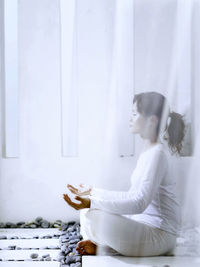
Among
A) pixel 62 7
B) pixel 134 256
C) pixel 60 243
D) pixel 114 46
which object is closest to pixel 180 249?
pixel 134 256

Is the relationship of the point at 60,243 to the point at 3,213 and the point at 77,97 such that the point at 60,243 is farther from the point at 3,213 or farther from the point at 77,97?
the point at 77,97

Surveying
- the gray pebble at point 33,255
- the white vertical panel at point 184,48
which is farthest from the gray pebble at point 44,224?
the white vertical panel at point 184,48

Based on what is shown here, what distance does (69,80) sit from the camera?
0.72 meters

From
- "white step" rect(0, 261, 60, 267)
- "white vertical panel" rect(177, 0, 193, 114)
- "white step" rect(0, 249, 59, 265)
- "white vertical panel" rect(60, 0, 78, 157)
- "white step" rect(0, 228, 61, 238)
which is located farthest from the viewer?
"white step" rect(0, 228, 61, 238)

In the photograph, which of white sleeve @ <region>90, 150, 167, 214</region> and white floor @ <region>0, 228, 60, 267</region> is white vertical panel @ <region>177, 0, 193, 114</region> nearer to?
white sleeve @ <region>90, 150, 167, 214</region>

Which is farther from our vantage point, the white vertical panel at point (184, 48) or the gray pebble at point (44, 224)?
the gray pebble at point (44, 224)

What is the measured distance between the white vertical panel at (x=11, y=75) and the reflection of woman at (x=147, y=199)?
0.21 m

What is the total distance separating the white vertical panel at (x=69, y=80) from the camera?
0.70 metres

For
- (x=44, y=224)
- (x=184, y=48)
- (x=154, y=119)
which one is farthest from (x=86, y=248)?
(x=184, y=48)

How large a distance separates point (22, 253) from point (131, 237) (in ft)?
1.69

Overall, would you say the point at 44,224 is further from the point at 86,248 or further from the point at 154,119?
the point at 154,119

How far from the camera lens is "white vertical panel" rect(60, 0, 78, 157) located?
2.31 ft

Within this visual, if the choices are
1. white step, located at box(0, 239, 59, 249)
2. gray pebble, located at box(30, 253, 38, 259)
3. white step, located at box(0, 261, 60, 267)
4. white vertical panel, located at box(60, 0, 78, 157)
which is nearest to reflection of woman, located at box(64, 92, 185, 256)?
white vertical panel, located at box(60, 0, 78, 157)

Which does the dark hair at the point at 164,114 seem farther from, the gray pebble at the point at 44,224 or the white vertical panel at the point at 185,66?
the gray pebble at the point at 44,224
